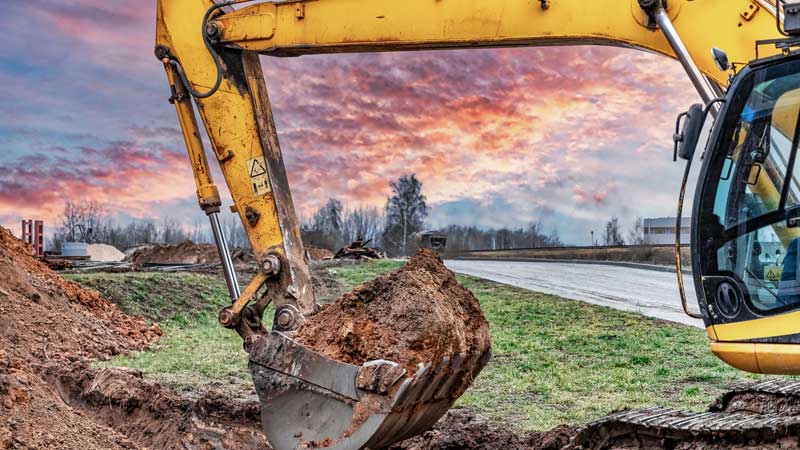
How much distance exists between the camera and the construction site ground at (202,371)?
6430 mm

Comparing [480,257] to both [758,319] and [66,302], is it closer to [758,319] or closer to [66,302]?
[66,302]

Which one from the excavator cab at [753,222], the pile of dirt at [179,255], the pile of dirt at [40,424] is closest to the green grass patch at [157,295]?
the pile of dirt at [40,424]

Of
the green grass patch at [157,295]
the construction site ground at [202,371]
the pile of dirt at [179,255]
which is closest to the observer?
the construction site ground at [202,371]

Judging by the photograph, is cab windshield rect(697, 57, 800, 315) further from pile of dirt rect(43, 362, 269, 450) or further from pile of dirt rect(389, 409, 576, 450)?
pile of dirt rect(43, 362, 269, 450)

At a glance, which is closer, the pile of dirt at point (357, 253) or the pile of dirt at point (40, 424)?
the pile of dirt at point (40, 424)

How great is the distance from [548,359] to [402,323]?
658 cm

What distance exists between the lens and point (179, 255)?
28.7 metres

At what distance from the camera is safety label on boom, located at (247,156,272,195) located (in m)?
6.11

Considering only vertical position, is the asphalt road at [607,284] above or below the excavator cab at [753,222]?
below

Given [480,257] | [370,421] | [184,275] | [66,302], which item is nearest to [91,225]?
[480,257]

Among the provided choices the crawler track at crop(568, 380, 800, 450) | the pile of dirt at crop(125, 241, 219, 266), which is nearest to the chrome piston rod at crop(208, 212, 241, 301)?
the crawler track at crop(568, 380, 800, 450)

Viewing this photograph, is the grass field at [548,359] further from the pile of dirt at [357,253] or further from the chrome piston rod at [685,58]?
the pile of dirt at [357,253]

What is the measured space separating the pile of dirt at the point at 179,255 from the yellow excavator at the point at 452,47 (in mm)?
22461

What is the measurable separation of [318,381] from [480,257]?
37.0 m
